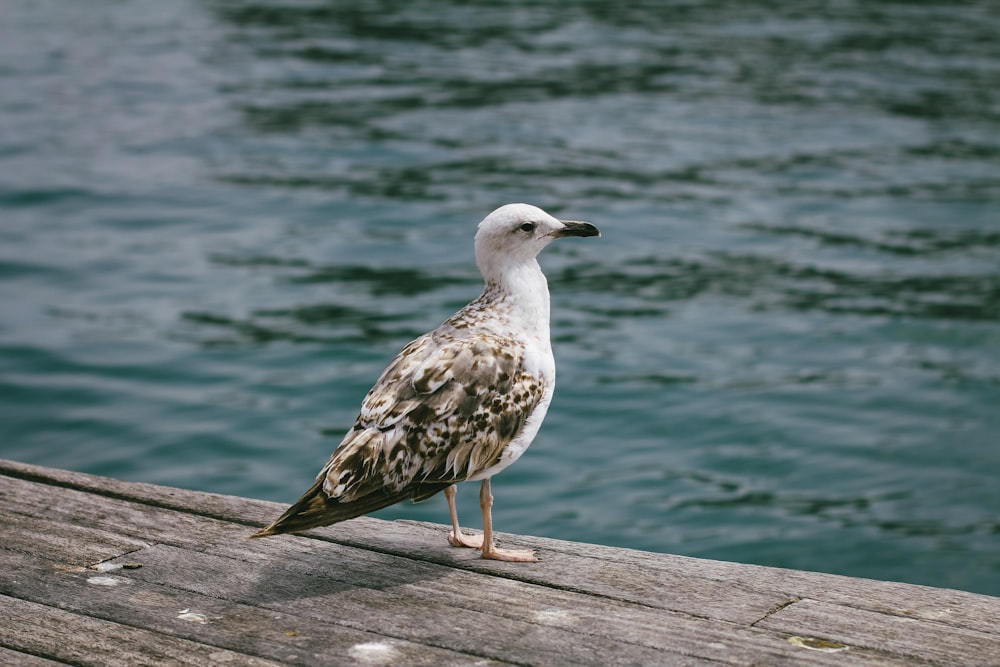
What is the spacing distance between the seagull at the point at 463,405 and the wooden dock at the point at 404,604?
244 millimetres

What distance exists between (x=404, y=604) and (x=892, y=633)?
1476 mm

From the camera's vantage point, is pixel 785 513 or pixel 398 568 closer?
pixel 398 568

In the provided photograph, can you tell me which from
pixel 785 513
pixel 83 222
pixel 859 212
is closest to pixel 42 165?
pixel 83 222

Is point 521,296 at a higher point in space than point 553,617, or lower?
higher

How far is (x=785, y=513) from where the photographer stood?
8836 mm

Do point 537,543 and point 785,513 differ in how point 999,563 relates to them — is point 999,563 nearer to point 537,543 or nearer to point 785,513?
point 785,513

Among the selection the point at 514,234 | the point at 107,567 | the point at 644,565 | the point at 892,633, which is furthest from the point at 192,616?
the point at 892,633

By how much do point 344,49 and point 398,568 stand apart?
18971mm

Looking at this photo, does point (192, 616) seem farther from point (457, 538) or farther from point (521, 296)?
point (521, 296)

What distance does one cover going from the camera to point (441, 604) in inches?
167

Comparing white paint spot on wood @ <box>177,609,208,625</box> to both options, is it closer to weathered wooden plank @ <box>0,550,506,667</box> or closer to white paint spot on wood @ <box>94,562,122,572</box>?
weathered wooden plank @ <box>0,550,506,667</box>

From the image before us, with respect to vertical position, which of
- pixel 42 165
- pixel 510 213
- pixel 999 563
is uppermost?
pixel 510 213

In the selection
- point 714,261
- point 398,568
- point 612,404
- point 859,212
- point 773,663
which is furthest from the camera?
point 859,212

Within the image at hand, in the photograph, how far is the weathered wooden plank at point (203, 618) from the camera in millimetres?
3885
